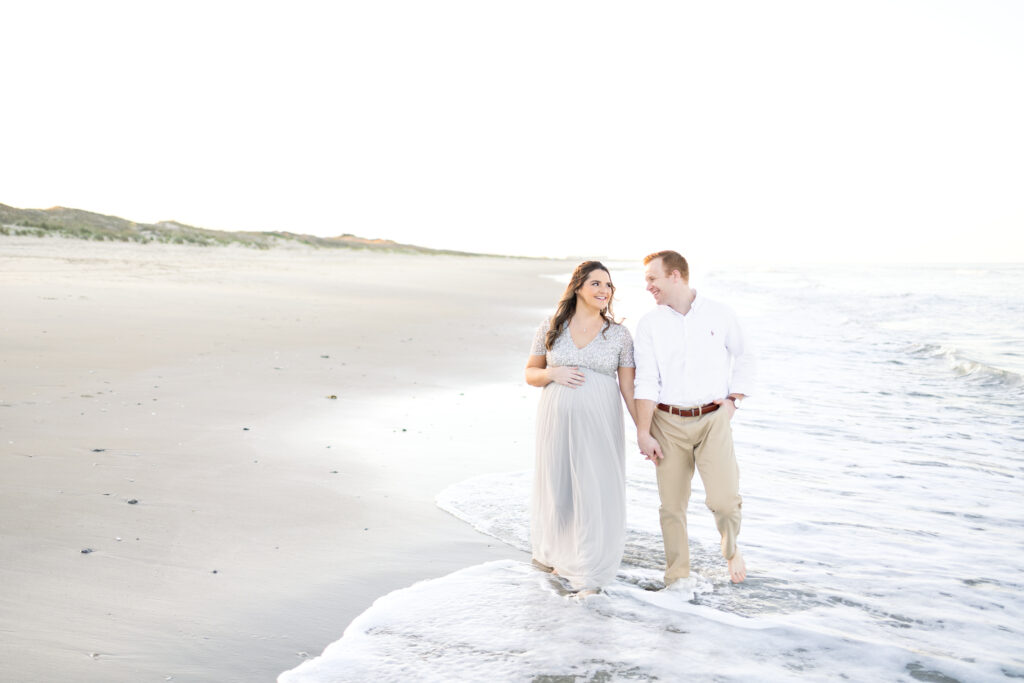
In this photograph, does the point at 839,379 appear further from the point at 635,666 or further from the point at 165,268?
the point at 165,268

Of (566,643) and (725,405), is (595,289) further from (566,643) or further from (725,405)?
(566,643)

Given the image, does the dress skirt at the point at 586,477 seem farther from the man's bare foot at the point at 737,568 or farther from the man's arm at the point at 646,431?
the man's bare foot at the point at 737,568

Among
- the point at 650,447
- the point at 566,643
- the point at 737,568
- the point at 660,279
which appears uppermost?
the point at 660,279

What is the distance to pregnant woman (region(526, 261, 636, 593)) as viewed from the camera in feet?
12.9

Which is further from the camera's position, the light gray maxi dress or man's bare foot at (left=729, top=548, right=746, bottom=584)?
man's bare foot at (left=729, top=548, right=746, bottom=584)

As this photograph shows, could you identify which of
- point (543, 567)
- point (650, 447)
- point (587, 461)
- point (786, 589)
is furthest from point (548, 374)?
point (786, 589)

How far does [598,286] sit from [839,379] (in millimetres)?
8578

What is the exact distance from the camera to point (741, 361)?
390cm

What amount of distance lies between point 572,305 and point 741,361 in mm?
894

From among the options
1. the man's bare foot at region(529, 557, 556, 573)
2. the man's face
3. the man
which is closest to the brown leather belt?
the man

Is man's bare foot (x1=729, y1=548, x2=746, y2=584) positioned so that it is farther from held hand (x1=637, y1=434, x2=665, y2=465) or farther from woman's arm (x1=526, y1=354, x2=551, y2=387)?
woman's arm (x1=526, y1=354, x2=551, y2=387)

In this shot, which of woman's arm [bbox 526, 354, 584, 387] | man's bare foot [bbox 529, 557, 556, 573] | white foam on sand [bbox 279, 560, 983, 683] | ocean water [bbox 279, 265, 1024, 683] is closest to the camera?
white foam on sand [bbox 279, 560, 983, 683]

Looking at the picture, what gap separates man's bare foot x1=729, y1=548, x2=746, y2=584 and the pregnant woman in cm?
62

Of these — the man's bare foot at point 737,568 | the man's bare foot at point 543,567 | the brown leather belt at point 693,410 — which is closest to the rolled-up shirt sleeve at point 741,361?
the brown leather belt at point 693,410
